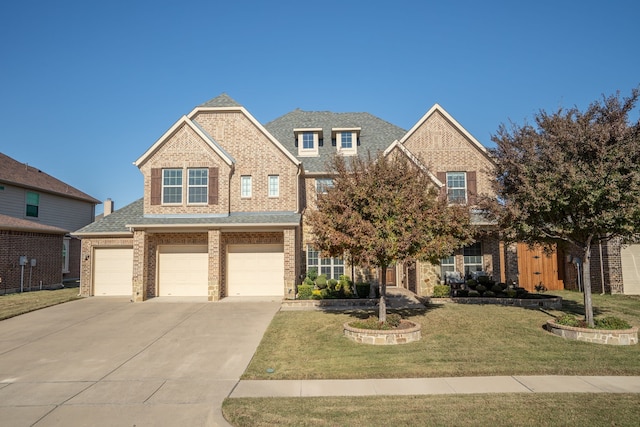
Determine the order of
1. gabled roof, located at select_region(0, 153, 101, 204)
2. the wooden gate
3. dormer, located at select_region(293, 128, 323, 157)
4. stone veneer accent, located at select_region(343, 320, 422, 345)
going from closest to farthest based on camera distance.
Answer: stone veneer accent, located at select_region(343, 320, 422, 345) < the wooden gate < dormer, located at select_region(293, 128, 323, 157) < gabled roof, located at select_region(0, 153, 101, 204)

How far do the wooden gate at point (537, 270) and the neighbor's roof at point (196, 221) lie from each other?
1214cm

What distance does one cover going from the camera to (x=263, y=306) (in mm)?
16016

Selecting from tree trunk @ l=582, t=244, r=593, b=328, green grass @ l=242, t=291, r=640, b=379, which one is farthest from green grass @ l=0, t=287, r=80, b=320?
tree trunk @ l=582, t=244, r=593, b=328

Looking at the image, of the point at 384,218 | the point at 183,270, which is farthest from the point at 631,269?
the point at 183,270

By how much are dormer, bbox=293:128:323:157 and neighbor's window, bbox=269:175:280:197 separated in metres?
4.06

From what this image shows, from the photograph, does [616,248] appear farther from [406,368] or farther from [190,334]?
[190,334]

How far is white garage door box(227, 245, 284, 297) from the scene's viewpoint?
19047 mm

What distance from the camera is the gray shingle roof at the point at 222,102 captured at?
20219 millimetres

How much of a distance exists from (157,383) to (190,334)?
4.08 metres

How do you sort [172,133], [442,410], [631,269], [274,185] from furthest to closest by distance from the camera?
[274,185] → [631,269] → [172,133] → [442,410]

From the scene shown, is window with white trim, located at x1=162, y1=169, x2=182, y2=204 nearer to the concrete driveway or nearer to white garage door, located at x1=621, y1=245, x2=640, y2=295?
the concrete driveway

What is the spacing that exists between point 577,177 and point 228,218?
13.6 metres

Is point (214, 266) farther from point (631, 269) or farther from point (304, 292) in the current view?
point (631, 269)

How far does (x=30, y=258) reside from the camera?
22328 millimetres
